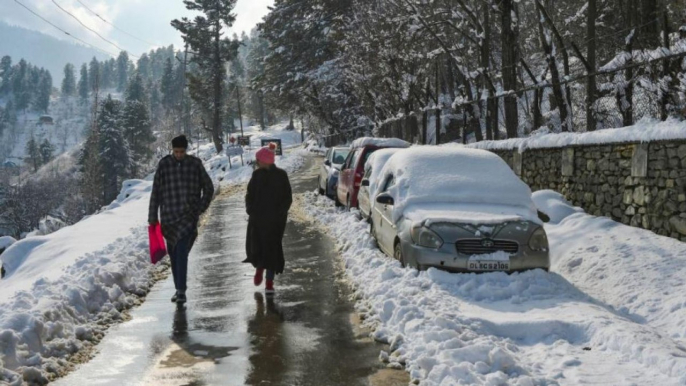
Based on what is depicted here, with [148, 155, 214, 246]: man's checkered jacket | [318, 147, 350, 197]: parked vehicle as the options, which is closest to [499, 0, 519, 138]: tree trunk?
[318, 147, 350, 197]: parked vehicle

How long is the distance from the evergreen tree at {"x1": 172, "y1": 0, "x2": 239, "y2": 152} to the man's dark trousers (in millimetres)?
51737

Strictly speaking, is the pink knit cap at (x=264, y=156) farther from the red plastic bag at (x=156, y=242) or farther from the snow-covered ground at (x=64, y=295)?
the snow-covered ground at (x=64, y=295)

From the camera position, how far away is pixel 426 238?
24.4 ft

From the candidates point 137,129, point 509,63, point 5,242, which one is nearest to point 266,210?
point 509,63

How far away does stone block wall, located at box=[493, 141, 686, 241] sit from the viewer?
8039 mm

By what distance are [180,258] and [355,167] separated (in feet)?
26.0

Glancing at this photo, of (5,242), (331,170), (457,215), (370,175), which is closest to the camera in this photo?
(457,215)

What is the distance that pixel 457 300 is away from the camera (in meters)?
6.50

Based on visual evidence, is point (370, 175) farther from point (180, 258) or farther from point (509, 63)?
point (509, 63)

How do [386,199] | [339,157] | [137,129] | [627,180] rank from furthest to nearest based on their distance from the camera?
[137,129] < [339,157] < [627,180] < [386,199]

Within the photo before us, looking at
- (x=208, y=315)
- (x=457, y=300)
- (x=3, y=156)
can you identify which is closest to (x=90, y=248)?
(x=208, y=315)

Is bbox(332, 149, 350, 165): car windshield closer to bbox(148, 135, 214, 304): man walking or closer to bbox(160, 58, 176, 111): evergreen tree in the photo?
bbox(148, 135, 214, 304): man walking

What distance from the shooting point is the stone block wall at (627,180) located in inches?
316

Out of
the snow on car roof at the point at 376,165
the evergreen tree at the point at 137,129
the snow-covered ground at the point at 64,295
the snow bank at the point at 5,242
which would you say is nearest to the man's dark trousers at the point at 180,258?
the snow-covered ground at the point at 64,295
